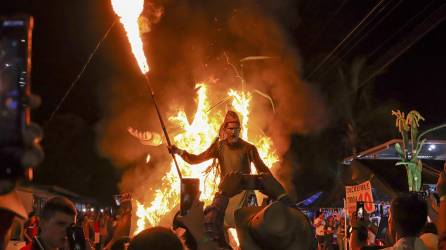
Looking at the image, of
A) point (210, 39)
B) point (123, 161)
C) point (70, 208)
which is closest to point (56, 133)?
point (123, 161)

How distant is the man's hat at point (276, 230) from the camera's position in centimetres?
325

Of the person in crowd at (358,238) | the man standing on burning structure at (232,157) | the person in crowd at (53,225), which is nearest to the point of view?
the person in crowd at (53,225)

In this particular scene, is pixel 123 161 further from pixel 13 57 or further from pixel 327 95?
pixel 13 57

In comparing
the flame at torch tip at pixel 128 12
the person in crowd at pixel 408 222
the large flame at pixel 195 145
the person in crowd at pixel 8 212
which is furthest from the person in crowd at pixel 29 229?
the person in crowd at pixel 408 222

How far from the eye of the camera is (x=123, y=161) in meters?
16.8

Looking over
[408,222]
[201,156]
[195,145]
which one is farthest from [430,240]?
[195,145]

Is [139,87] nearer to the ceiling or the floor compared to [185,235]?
nearer to the ceiling

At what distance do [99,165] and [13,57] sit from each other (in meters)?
34.2

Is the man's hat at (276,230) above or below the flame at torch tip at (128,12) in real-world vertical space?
below

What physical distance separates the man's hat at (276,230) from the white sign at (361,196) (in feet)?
22.7

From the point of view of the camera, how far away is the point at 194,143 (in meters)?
11.5

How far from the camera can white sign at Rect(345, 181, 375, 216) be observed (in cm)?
1026

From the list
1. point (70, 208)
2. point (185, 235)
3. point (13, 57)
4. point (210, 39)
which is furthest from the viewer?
point (210, 39)

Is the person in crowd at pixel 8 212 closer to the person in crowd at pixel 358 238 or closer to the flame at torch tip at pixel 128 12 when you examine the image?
the person in crowd at pixel 358 238
